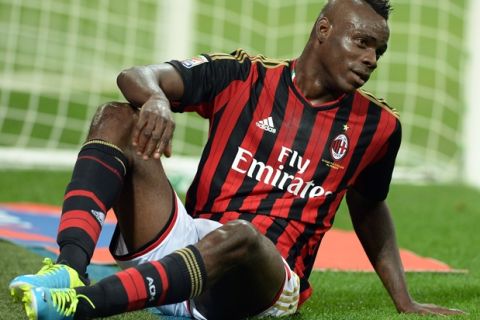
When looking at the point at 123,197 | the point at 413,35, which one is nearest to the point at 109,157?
the point at 123,197

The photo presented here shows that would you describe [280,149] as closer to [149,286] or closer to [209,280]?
[209,280]

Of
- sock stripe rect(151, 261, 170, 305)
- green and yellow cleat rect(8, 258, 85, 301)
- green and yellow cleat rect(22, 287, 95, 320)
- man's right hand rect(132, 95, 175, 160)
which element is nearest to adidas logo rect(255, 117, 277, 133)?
man's right hand rect(132, 95, 175, 160)

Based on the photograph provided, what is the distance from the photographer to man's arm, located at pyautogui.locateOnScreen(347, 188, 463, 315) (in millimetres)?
3832

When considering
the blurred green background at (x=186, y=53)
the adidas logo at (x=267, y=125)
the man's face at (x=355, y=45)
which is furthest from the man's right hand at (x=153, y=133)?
the blurred green background at (x=186, y=53)

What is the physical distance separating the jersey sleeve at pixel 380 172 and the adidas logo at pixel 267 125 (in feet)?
1.29

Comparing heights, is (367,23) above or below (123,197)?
above

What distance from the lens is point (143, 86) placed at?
11.0 feet

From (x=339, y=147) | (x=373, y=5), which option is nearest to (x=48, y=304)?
(x=339, y=147)

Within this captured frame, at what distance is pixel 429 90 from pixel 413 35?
2.07 metres

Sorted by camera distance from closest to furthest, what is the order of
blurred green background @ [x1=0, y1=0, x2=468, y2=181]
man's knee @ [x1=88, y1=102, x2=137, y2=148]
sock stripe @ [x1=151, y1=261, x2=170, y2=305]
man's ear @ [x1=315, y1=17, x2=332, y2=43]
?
sock stripe @ [x1=151, y1=261, x2=170, y2=305] < man's knee @ [x1=88, y1=102, x2=137, y2=148] < man's ear @ [x1=315, y1=17, x2=332, y2=43] < blurred green background @ [x1=0, y1=0, x2=468, y2=181]

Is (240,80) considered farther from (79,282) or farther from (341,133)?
(79,282)

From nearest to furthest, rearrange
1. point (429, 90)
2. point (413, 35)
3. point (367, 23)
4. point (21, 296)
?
1. point (21, 296)
2. point (367, 23)
3. point (413, 35)
4. point (429, 90)

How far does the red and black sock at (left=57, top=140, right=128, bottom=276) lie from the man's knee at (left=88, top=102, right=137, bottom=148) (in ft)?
0.10

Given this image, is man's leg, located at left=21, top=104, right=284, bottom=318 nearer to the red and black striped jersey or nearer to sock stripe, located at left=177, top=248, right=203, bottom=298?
sock stripe, located at left=177, top=248, right=203, bottom=298
